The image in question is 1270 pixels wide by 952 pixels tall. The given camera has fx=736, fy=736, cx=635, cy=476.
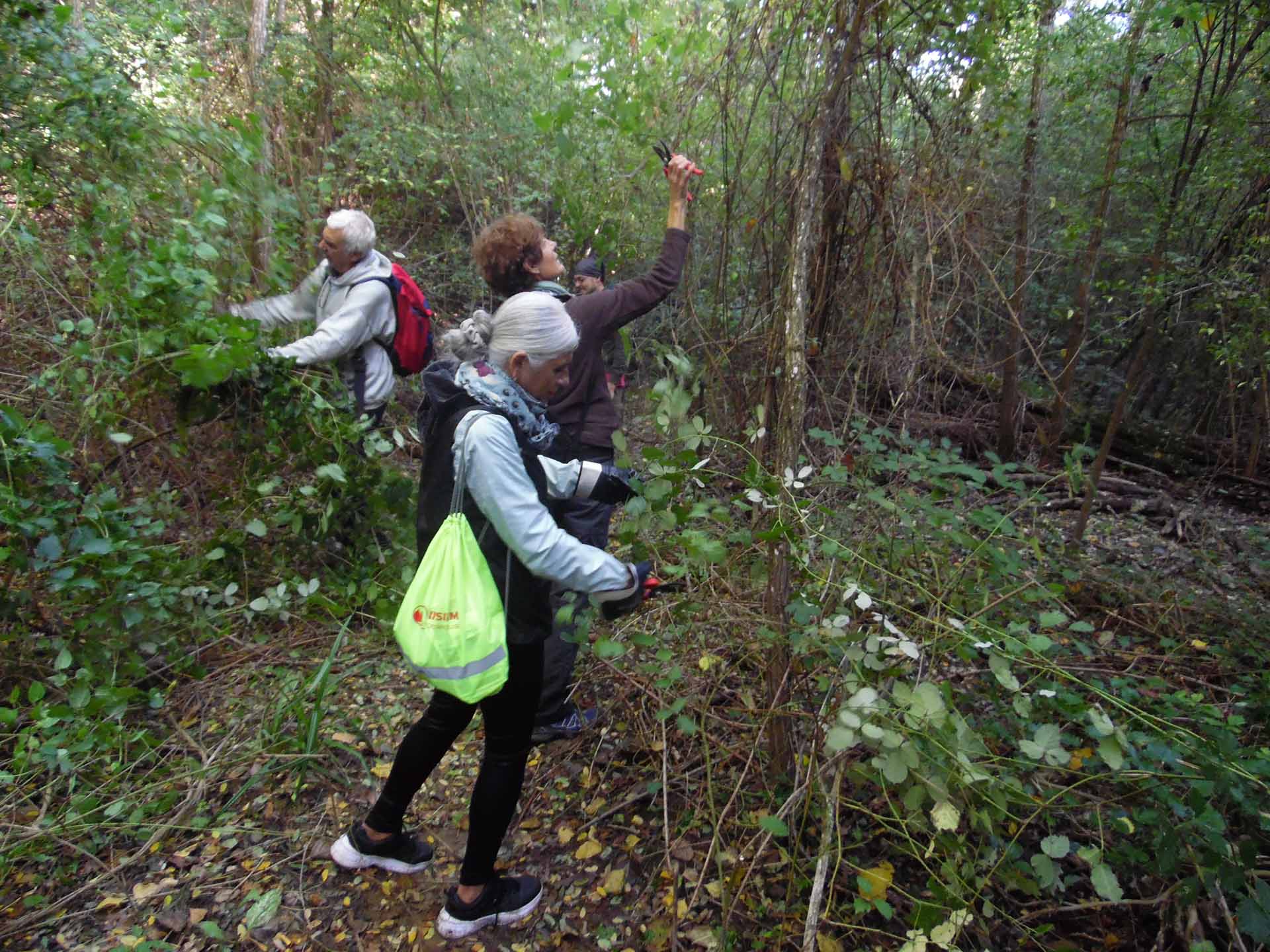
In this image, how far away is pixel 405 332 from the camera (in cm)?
339

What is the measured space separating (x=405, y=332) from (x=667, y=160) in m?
1.44

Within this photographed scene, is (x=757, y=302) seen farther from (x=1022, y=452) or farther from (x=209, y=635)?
(x=1022, y=452)

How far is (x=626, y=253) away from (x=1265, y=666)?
3.43m

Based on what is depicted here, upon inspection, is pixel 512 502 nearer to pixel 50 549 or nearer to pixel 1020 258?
pixel 50 549

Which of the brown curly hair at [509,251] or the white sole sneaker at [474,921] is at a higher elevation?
the brown curly hair at [509,251]

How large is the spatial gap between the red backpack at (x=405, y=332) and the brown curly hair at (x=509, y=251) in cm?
85

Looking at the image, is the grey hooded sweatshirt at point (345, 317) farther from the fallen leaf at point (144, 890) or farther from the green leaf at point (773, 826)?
the green leaf at point (773, 826)

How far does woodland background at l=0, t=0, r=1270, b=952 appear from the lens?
6.11 ft

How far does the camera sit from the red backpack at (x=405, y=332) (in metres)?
3.36

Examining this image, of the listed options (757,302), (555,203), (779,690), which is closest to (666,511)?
(779,690)

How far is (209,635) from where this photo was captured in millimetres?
3127

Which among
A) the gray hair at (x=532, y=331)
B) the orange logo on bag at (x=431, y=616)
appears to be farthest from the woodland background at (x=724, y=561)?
the orange logo on bag at (x=431, y=616)

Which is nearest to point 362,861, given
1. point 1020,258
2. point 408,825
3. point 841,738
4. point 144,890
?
point 408,825

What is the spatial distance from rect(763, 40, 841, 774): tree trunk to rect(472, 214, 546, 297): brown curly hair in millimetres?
932
